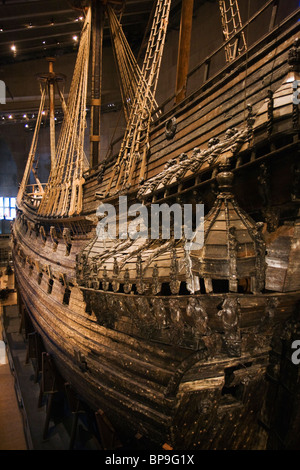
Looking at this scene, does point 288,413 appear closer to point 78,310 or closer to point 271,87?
point 271,87

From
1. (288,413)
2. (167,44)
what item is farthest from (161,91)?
(288,413)

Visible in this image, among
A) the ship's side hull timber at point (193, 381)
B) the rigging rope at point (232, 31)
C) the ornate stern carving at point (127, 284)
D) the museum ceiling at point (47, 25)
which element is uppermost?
the museum ceiling at point (47, 25)

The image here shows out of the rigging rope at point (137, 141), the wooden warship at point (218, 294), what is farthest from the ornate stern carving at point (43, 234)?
the wooden warship at point (218, 294)

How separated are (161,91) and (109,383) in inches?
388

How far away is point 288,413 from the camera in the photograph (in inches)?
87.3

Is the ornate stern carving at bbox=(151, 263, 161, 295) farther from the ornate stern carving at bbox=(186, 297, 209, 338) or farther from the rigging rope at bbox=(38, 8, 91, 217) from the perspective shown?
the rigging rope at bbox=(38, 8, 91, 217)

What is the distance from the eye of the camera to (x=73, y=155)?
6.64 meters

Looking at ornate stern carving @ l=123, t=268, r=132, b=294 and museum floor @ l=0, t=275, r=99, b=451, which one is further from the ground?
ornate stern carving @ l=123, t=268, r=132, b=294

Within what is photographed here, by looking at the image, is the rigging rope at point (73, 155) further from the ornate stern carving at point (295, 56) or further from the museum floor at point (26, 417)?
the ornate stern carving at point (295, 56)

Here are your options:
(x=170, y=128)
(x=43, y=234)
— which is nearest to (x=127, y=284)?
(x=170, y=128)

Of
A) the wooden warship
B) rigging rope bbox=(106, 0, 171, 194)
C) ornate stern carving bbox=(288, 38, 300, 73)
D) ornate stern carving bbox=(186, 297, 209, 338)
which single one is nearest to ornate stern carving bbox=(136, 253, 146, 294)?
the wooden warship

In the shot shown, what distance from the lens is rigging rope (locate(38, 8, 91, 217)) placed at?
6223mm

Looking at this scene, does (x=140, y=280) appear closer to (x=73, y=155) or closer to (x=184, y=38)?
(x=184, y=38)

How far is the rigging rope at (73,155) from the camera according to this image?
6223 mm
